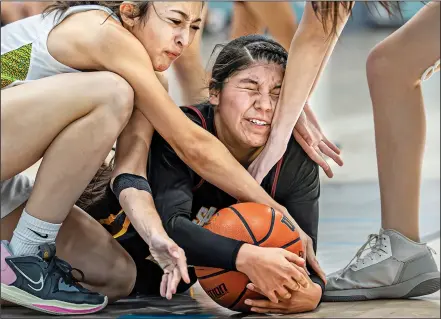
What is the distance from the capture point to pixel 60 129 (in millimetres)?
2285

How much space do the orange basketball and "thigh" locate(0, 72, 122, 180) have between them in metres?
0.51

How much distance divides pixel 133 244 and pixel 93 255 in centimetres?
15

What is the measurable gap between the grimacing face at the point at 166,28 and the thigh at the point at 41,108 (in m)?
0.20

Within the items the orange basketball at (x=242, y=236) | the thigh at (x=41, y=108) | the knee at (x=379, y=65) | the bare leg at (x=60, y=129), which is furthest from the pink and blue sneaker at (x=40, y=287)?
the knee at (x=379, y=65)

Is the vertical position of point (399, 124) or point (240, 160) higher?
point (399, 124)

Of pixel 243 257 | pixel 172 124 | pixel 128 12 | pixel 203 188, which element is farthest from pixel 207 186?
pixel 128 12

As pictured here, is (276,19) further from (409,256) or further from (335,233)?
(335,233)

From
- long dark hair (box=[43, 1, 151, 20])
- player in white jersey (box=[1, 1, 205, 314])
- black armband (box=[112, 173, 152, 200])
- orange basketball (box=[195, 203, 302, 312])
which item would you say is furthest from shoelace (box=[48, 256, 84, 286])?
long dark hair (box=[43, 1, 151, 20])

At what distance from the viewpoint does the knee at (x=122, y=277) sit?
257 centimetres

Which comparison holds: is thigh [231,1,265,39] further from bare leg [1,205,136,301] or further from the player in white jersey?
bare leg [1,205,136,301]

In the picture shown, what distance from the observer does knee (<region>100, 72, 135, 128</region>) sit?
90.4 inches

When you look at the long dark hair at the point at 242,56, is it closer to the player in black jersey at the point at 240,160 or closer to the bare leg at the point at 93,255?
the player in black jersey at the point at 240,160

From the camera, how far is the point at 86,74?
2.31m

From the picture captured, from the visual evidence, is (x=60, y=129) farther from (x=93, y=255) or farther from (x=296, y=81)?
(x=296, y=81)
